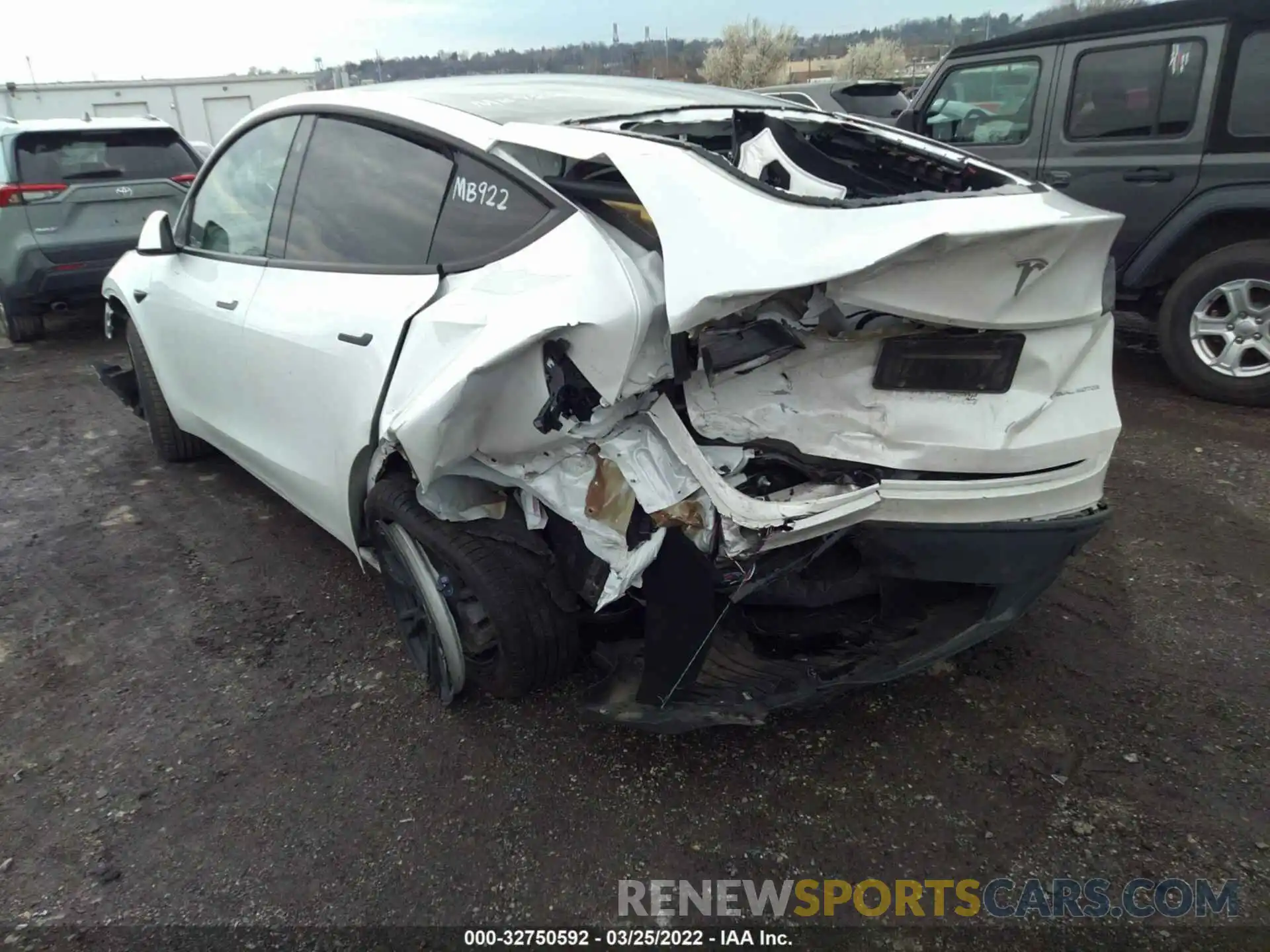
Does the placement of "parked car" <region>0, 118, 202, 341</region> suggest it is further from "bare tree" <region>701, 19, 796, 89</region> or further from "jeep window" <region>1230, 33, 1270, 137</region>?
"bare tree" <region>701, 19, 796, 89</region>

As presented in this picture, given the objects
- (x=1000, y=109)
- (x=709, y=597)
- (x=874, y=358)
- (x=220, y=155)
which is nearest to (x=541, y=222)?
(x=874, y=358)

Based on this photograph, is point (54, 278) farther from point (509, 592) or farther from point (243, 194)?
point (509, 592)

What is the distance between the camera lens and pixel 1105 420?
2123mm

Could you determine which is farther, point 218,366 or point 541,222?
point 218,366

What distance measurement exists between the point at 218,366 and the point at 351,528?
1.17 metres

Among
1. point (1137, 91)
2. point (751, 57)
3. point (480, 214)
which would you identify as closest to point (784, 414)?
point (480, 214)

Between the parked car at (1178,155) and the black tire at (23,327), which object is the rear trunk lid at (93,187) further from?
the parked car at (1178,155)

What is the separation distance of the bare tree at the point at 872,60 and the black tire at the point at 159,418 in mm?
33213

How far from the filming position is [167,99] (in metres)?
17.9

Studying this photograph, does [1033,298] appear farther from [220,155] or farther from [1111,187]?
[1111,187]

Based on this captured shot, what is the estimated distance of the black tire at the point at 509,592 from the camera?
231 cm

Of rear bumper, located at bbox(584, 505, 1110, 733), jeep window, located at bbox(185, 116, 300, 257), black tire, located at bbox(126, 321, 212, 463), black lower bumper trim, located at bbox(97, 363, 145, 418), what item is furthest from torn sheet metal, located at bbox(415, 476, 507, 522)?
black lower bumper trim, located at bbox(97, 363, 145, 418)

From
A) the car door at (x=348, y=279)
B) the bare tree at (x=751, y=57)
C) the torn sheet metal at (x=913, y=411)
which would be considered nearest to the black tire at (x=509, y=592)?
the car door at (x=348, y=279)

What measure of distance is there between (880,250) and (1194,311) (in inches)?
153
